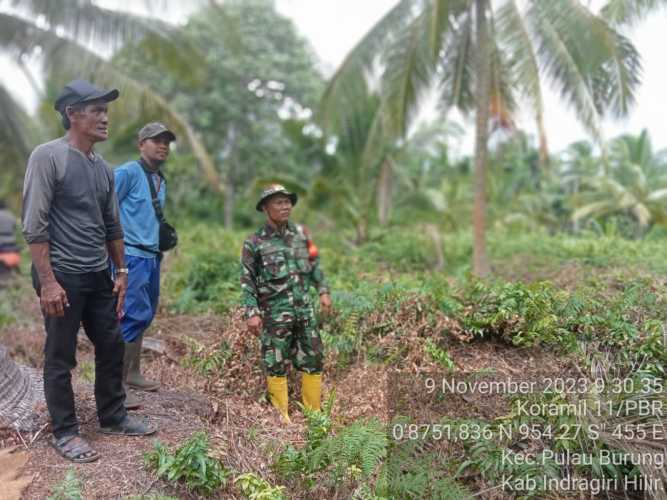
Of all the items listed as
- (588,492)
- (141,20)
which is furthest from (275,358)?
(141,20)

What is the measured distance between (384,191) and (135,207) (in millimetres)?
9214

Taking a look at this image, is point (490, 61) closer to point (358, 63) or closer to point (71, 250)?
point (358, 63)

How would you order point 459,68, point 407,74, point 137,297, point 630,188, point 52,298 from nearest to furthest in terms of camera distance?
point 52,298 < point 137,297 < point 407,74 < point 459,68 < point 630,188

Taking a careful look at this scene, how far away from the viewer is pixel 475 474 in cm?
368

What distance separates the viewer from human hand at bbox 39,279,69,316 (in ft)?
10.5

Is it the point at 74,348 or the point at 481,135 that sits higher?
the point at 481,135

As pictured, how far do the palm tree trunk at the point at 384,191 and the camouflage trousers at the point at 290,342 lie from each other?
8.78m

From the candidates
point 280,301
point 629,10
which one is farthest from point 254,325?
point 629,10

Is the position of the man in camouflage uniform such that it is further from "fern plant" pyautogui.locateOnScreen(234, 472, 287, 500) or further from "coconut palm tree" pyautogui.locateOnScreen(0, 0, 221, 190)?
"coconut palm tree" pyautogui.locateOnScreen(0, 0, 221, 190)

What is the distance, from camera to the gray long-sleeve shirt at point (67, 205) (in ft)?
10.5

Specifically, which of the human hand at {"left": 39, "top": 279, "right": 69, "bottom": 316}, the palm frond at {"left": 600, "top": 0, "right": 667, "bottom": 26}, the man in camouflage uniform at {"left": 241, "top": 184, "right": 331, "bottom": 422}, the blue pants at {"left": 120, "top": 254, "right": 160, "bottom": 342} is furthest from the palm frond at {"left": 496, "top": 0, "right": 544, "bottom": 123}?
the human hand at {"left": 39, "top": 279, "right": 69, "bottom": 316}

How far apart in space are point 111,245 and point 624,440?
319cm

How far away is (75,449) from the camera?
3.31m

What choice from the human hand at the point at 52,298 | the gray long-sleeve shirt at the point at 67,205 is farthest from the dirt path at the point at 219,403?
the gray long-sleeve shirt at the point at 67,205
